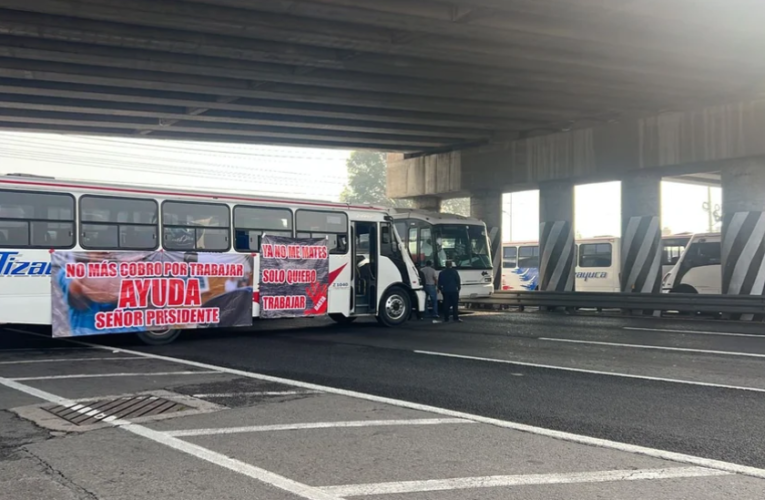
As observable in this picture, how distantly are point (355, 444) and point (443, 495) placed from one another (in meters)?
1.49

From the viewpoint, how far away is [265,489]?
491cm

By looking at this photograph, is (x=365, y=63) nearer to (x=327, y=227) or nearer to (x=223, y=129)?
(x=327, y=227)

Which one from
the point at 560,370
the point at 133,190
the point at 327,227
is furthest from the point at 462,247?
the point at 560,370

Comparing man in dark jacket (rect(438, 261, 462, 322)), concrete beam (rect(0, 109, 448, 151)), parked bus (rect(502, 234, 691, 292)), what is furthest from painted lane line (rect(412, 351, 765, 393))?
parked bus (rect(502, 234, 691, 292))

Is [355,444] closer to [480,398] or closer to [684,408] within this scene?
[480,398]

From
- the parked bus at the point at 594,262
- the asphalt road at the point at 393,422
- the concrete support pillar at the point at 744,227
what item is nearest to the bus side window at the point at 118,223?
the asphalt road at the point at 393,422

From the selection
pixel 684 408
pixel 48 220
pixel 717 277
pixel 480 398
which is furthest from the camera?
pixel 717 277

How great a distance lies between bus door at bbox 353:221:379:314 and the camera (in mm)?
17188

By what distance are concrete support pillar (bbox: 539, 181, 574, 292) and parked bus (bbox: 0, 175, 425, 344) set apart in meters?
9.32

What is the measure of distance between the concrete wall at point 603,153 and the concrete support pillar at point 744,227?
685mm

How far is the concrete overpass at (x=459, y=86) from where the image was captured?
1363cm

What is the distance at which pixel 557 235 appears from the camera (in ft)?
85.0

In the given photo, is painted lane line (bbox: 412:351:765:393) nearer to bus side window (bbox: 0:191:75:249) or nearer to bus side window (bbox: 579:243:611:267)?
bus side window (bbox: 0:191:75:249)

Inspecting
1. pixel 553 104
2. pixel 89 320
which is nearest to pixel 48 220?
pixel 89 320
